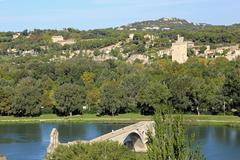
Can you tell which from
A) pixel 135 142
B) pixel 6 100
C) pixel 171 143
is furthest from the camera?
pixel 6 100

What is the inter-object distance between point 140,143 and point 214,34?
72.1 m

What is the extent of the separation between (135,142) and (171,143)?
2606 cm

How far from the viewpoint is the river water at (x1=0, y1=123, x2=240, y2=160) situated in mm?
39500

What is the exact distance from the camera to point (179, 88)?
5928 centimetres

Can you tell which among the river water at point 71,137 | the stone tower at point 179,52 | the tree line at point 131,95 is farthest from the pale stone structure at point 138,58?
the river water at point 71,137

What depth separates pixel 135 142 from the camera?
1674 inches

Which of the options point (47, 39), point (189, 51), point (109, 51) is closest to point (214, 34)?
point (189, 51)

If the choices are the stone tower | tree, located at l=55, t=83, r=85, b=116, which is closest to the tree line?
tree, located at l=55, t=83, r=85, b=116

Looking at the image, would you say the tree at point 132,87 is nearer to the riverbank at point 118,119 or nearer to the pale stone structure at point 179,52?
the riverbank at point 118,119

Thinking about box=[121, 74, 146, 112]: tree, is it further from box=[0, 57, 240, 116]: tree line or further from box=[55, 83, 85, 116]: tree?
box=[55, 83, 85, 116]: tree

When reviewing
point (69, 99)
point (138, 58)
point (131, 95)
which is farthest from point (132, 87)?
point (138, 58)

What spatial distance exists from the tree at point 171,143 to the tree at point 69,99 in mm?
43472

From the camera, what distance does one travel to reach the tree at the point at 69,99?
60.1 metres

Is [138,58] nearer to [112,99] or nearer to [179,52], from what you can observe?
[179,52]
